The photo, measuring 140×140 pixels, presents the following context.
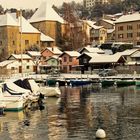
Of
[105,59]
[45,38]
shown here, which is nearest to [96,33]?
[45,38]

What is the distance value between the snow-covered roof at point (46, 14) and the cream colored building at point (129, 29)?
17112 millimetres

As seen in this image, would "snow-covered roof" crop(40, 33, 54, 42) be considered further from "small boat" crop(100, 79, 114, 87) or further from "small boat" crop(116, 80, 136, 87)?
"small boat" crop(116, 80, 136, 87)

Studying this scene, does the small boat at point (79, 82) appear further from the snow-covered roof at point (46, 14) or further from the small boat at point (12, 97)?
the snow-covered roof at point (46, 14)

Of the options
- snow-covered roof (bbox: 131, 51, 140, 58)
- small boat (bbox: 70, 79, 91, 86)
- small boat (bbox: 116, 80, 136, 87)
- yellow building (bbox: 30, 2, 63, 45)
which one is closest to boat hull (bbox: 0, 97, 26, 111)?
small boat (bbox: 116, 80, 136, 87)

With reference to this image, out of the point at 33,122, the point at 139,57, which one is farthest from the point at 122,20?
the point at 33,122

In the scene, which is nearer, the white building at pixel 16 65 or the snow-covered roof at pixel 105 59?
the snow-covered roof at pixel 105 59

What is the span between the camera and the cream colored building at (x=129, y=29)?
356ft

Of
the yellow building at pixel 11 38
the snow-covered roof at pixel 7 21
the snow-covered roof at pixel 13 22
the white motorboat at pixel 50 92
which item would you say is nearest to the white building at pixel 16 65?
the yellow building at pixel 11 38

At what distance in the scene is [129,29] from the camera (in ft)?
360

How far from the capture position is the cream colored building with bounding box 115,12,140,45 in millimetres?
108625

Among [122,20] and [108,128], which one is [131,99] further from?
[122,20]

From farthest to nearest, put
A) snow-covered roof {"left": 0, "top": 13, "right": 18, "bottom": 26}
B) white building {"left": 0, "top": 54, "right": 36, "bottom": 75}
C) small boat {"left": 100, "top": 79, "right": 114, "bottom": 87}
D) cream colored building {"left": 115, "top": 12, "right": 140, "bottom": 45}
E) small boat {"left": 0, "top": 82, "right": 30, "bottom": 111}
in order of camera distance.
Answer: cream colored building {"left": 115, "top": 12, "right": 140, "bottom": 45} → snow-covered roof {"left": 0, "top": 13, "right": 18, "bottom": 26} → white building {"left": 0, "top": 54, "right": 36, "bottom": 75} → small boat {"left": 100, "top": 79, "right": 114, "bottom": 87} → small boat {"left": 0, "top": 82, "right": 30, "bottom": 111}

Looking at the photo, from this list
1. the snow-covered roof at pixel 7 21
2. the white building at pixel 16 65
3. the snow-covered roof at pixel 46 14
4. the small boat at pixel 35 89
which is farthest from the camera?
the snow-covered roof at pixel 46 14

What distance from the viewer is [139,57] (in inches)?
3324
